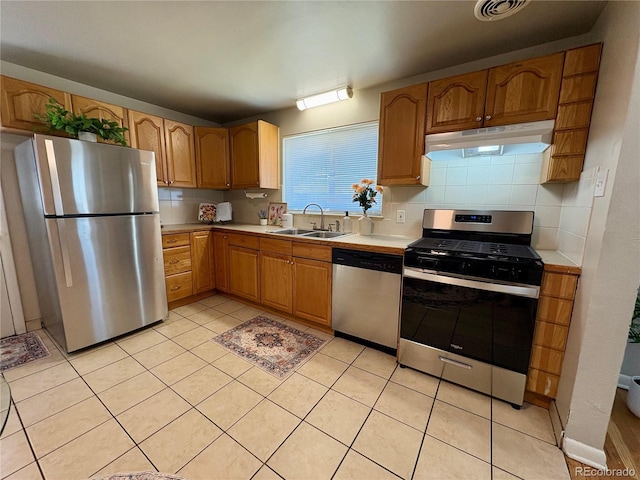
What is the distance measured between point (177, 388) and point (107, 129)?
224 cm

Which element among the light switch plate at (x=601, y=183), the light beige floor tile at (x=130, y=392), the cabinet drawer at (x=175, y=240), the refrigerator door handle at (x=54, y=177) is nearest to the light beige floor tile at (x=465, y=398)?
the light switch plate at (x=601, y=183)

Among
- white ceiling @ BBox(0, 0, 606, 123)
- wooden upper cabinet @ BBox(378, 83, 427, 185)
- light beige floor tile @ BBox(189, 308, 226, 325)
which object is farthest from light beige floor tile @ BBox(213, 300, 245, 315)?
white ceiling @ BBox(0, 0, 606, 123)

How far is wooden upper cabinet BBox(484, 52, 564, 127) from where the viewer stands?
1.58 m

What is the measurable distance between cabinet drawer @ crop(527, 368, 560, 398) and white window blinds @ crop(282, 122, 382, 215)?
1.70 meters

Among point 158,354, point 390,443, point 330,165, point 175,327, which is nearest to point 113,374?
point 158,354

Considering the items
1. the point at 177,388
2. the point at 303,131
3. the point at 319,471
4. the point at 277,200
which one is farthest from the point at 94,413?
the point at 303,131

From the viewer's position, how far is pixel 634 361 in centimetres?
173

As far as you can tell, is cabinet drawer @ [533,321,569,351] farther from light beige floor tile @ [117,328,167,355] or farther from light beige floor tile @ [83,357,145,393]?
light beige floor tile @ [117,328,167,355]

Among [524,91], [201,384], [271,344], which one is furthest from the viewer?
[271,344]

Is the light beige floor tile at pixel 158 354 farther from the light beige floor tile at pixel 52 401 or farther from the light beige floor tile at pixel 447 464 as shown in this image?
the light beige floor tile at pixel 447 464

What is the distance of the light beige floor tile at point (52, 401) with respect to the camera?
150cm

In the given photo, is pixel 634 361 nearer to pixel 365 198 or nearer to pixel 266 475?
pixel 365 198

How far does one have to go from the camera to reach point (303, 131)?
10.2 ft

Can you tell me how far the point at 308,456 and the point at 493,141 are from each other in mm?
2183
